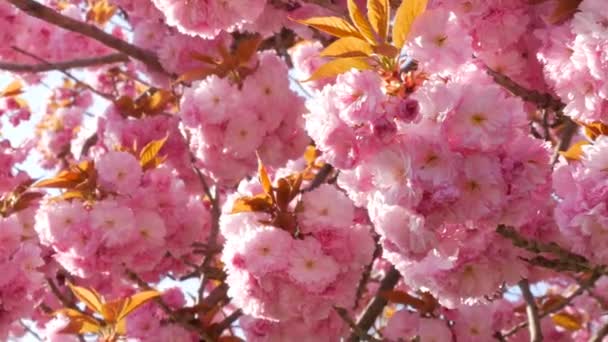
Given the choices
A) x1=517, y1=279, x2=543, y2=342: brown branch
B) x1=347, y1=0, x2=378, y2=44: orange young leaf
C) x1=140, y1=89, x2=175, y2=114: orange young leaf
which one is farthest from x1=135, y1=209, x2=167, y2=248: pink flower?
x1=347, y1=0, x2=378, y2=44: orange young leaf

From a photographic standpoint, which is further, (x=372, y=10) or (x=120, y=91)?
(x=120, y=91)

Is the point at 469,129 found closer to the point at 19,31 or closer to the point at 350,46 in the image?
the point at 350,46

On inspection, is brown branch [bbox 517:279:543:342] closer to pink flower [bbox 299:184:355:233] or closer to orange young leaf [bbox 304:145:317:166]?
pink flower [bbox 299:184:355:233]

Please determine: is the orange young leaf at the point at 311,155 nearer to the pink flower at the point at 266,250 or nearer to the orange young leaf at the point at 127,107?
the orange young leaf at the point at 127,107

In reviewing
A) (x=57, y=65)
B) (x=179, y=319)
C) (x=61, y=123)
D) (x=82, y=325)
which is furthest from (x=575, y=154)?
(x=61, y=123)

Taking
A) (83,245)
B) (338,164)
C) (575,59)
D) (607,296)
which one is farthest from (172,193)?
(607,296)
